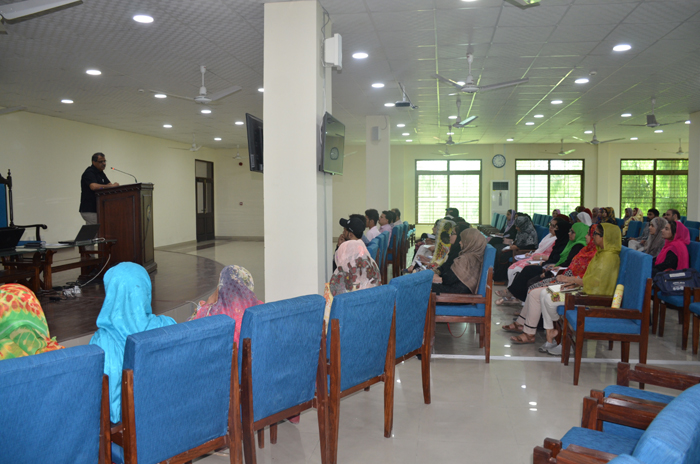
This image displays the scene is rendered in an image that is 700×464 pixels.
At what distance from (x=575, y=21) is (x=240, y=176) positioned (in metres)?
13.4

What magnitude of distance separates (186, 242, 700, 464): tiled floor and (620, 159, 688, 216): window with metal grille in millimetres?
13763

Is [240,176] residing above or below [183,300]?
above

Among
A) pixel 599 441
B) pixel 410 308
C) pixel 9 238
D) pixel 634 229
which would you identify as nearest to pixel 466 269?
pixel 410 308

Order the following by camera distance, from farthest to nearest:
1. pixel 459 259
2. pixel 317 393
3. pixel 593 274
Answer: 1. pixel 459 259
2. pixel 593 274
3. pixel 317 393

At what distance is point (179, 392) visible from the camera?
1.82 meters

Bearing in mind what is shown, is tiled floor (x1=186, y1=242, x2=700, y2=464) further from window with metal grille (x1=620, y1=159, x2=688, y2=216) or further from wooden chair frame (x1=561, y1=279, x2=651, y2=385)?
window with metal grille (x1=620, y1=159, x2=688, y2=216)

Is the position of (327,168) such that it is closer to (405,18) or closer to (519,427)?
(405,18)

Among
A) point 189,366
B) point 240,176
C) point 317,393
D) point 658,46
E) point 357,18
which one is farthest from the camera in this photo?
point 240,176

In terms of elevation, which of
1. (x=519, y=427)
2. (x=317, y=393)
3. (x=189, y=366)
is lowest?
(x=519, y=427)

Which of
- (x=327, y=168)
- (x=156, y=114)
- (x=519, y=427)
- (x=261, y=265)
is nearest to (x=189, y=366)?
(x=519, y=427)

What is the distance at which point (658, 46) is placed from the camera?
5789 millimetres

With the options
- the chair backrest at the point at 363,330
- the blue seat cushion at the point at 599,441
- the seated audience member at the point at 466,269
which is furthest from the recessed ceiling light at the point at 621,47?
the blue seat cushion at the point at 599,441

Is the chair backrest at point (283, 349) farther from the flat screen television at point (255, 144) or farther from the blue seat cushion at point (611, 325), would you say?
the flat screen television at point (255, 144)

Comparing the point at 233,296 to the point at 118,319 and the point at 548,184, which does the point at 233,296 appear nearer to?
the point at 118,319
